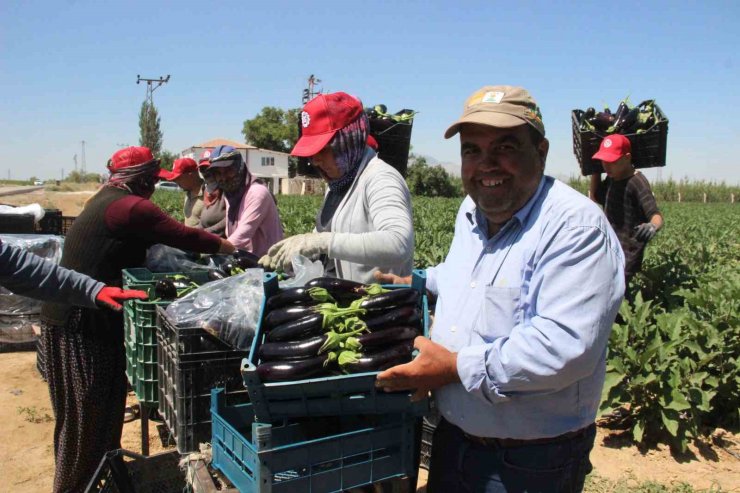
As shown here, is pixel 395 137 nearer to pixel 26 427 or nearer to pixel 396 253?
pixel 396 253

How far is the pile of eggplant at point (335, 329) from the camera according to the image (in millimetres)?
2027

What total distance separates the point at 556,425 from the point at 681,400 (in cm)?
333

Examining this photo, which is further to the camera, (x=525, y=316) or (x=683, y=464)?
(x=683, y=464)

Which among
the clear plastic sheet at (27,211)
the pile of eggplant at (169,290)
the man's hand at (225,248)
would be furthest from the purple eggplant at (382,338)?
the clear plastic sheet at (27,211)

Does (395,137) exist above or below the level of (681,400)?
above

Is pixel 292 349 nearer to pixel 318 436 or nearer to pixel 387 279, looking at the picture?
pixel 318 436

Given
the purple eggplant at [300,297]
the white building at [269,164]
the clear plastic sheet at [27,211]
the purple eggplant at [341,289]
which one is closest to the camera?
the purple eggplant at [300,297]

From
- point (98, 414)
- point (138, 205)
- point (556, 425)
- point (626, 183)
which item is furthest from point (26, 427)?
point (626, 183)

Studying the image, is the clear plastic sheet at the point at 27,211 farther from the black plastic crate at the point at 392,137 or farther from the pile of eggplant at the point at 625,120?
the pile of eggplant at the point at 625,120

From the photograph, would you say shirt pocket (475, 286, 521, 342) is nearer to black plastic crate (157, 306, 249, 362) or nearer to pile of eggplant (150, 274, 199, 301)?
black plastic crate (157, 306, 249, 362)

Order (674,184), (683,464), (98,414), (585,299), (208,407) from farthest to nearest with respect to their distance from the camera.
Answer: (674,184) < (683,464) < (98,414) < (208,407) < (585,299)

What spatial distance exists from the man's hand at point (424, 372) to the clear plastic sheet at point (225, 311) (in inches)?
34.2

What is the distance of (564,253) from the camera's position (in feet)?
6.04

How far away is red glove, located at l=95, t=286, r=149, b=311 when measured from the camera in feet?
10.6
